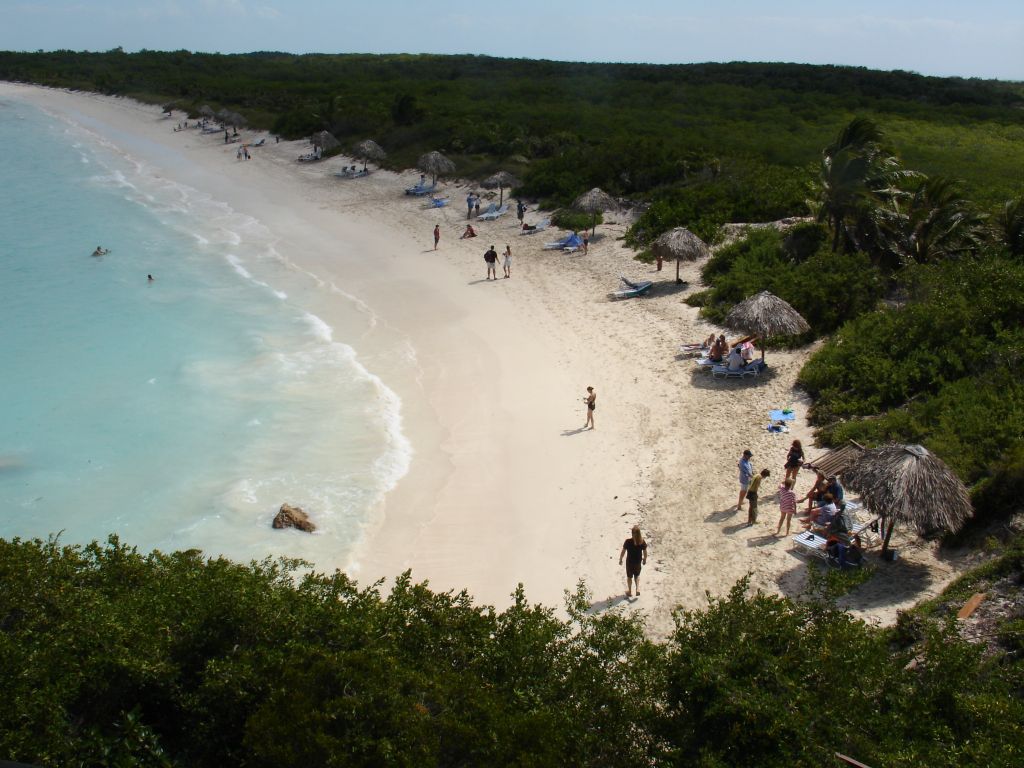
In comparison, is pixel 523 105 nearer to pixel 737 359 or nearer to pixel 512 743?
pixel 737 359

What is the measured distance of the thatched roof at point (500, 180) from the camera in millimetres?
36397

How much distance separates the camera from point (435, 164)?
A: 3850 cm

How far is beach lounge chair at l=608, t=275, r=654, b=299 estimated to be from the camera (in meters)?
23.7

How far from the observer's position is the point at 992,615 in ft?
29.3

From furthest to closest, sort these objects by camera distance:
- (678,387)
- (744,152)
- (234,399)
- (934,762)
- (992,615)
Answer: (744,152) → (234,399) → (678,387) → (992,615) → (934,762)

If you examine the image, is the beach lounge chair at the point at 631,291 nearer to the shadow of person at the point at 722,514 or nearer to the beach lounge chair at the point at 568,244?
the beach lounge chair at the point at 568,244

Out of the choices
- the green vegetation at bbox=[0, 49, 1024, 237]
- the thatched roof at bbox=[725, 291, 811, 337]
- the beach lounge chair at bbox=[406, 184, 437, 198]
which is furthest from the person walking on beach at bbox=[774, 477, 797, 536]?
the beach lounge chair at bbox=[406, 184, 437, 198]

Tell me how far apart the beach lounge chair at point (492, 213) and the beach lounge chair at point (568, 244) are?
540cm

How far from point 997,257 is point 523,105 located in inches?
1723

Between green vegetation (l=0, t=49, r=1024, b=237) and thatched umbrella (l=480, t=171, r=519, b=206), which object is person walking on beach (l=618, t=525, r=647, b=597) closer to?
green vegetation (l=0, t=49, r=1024, b=237)

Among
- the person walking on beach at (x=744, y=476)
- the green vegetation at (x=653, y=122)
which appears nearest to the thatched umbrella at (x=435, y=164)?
the green vegetation at (x=653, y=122)

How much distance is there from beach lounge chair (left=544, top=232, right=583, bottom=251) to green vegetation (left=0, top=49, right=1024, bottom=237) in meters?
1.96

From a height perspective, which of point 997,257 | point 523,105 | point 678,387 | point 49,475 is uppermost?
point 523,105

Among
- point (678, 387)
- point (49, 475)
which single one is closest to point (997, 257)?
point (678, 387)
